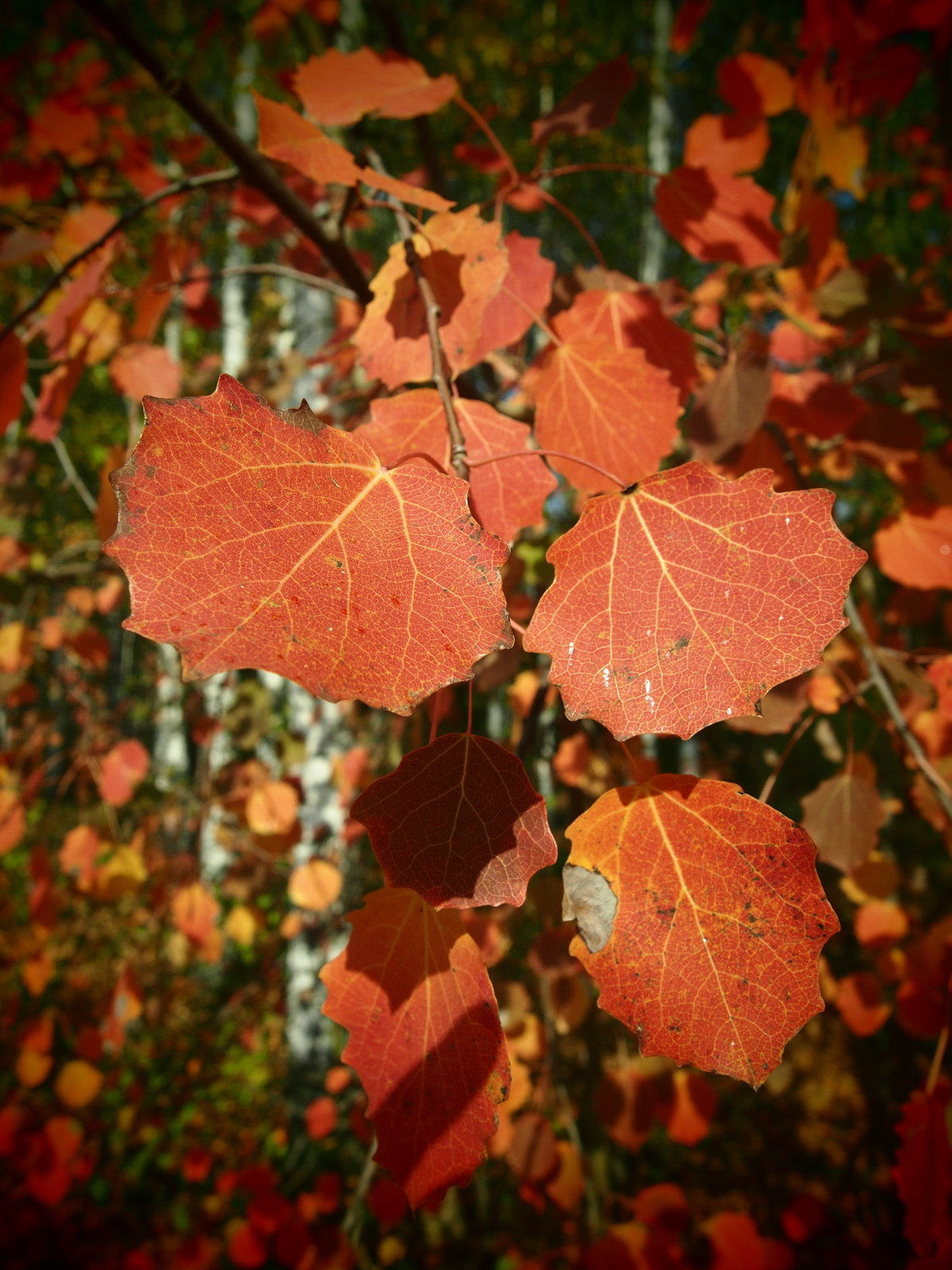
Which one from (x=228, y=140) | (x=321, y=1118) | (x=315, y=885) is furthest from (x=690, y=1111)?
(x=228, y=140)

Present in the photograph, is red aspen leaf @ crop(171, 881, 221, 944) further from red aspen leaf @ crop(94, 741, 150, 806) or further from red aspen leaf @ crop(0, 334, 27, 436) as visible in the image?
red aspen leaf @ crop(0, 334, 27, 436)

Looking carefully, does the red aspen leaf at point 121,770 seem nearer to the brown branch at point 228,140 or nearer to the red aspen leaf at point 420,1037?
the brown branch at point 228,140

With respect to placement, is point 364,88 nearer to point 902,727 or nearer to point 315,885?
point 902,727

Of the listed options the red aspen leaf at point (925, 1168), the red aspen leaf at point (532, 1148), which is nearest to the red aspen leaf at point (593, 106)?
the red aspen leaf at point (925, 1168)

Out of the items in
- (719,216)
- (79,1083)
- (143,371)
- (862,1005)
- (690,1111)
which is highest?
(719,216)

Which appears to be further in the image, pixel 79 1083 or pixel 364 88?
pixel 79 1083

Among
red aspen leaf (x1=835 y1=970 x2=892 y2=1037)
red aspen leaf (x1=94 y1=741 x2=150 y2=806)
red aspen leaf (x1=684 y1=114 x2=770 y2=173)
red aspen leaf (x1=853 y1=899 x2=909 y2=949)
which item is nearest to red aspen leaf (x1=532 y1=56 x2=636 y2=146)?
red aspen leaf (x1=684 y1=114 x2=770 y2=173)

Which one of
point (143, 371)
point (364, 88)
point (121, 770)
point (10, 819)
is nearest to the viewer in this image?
point (364, 88)

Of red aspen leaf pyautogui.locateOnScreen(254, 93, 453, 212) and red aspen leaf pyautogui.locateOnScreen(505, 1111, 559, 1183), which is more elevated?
red aspen leaf pyautogui.locateOnScreen(254, 93, 453, 212)
